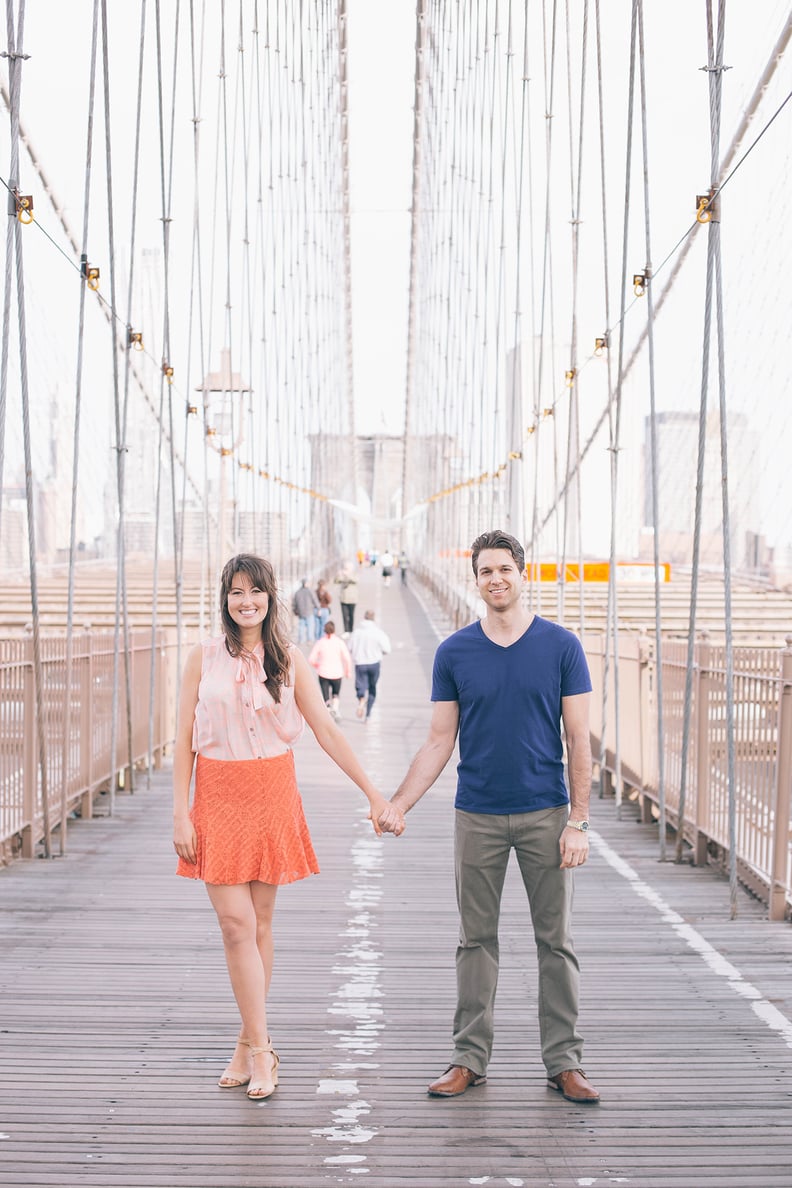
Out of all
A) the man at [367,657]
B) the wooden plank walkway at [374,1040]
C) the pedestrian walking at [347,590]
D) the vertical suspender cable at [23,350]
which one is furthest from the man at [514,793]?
the pedestrian walking at [347,590]

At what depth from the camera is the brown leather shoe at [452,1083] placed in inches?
127

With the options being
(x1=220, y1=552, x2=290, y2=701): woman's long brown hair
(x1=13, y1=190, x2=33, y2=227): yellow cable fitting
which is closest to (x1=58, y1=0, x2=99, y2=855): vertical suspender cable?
(x1=13, y1=190, x2=33, y2=227): yellow cable fitting

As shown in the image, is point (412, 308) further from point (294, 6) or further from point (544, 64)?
point (544, 64)

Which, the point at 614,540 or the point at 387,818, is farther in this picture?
the point at 614,540

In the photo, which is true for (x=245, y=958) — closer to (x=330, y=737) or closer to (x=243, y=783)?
(x=243, y=783)

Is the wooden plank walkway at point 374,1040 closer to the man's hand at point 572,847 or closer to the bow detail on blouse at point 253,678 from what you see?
the man's hand at point 572,847

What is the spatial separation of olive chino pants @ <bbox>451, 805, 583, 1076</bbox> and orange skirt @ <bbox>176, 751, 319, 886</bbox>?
332mm

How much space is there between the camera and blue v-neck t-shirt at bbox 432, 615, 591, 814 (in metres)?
3.24

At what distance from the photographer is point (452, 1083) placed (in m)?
3.24

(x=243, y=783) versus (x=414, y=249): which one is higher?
(x=414, y=249)

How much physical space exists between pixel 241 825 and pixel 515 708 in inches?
23.4

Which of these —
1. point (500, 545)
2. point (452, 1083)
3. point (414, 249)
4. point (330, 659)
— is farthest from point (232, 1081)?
point (414, 249)

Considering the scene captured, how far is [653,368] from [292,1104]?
Result: 5.09m

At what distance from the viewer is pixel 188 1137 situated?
9.79 feet
